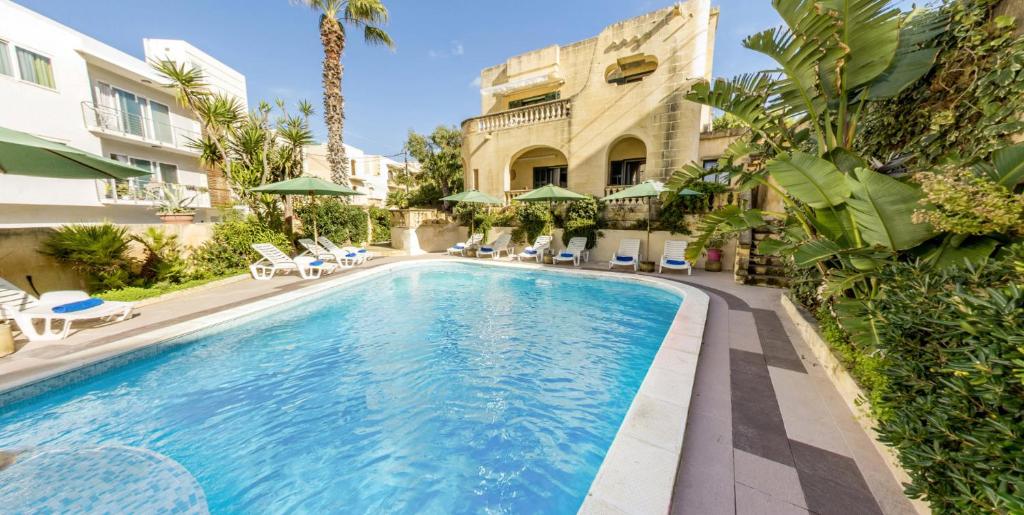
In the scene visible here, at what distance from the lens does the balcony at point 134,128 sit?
47.8 feet

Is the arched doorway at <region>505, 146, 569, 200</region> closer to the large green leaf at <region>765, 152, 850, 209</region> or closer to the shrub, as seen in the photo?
the large green leaf at <region>765, 152, 850, 209</region>

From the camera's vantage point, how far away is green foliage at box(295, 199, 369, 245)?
532 inches

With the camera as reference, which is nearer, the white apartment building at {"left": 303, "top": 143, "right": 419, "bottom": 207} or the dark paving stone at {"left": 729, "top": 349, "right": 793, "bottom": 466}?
the dark paving stone at {"left": 729, "top": 349, "right": 793, "bottom": 466}

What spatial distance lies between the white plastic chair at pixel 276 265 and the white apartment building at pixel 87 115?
23.6ft

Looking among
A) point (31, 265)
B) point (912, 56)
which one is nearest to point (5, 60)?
point (31, 265)

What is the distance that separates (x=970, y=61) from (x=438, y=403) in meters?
6.72

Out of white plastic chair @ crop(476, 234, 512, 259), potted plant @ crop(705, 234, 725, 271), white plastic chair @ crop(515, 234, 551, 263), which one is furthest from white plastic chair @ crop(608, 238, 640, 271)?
white plastic chair @ crop(476, 234, 512, 259)

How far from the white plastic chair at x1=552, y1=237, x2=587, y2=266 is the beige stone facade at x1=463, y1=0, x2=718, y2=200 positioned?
9.72 feet

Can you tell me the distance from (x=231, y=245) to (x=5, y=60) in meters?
12.4

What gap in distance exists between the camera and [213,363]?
5.13m

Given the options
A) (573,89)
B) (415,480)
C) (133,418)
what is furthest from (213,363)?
(573,89)

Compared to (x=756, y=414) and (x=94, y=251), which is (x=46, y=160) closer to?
(x=94, y=251)

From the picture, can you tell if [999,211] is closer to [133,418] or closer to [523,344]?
[523,344]

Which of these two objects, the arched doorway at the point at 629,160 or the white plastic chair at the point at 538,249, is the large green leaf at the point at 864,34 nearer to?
the white plastic chair at the point at 538,249
